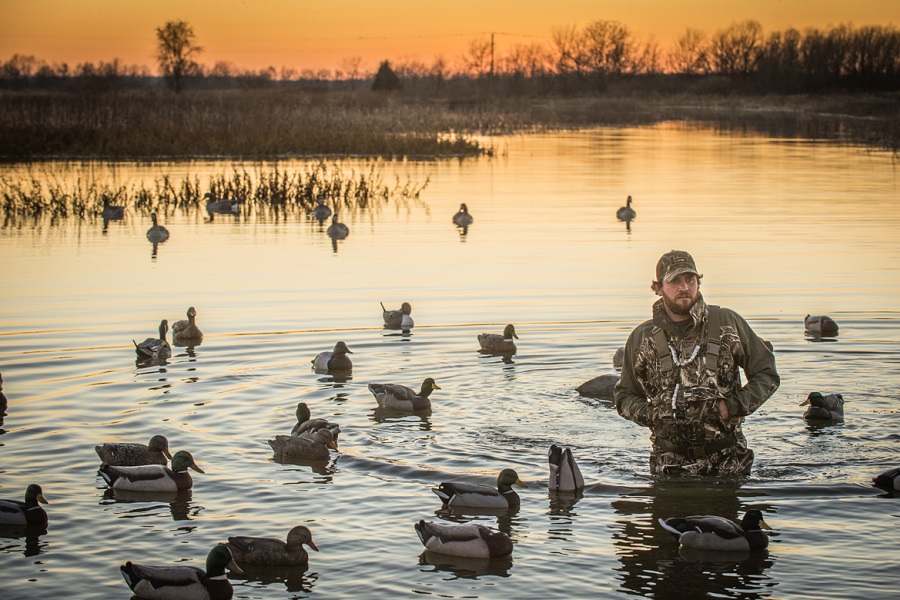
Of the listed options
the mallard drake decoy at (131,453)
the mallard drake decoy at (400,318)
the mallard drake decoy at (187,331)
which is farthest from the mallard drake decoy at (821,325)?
the mallard drake decoy at (131,453)

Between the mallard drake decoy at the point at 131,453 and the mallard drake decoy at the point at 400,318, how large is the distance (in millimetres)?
6772

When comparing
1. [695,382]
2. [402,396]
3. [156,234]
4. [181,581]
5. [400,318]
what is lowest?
[181,581]

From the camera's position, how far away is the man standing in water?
9.27 m

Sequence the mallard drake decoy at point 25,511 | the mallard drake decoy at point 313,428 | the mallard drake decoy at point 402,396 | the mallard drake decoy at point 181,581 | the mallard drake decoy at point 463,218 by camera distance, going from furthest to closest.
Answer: the mallard drake decoy at point 463,218 < the mallard drake decoy at point 402,396 < the mallard drake decoy at point 313,428 < the mallard drake decoy at point 25,511 < the mallard drake decoy at point 181,581

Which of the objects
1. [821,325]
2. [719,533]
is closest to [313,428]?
[719,533]

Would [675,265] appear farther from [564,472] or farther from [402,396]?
[402,396]

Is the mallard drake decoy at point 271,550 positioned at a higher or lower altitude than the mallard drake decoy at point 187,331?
lower

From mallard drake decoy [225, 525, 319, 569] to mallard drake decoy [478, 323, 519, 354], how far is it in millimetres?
7179

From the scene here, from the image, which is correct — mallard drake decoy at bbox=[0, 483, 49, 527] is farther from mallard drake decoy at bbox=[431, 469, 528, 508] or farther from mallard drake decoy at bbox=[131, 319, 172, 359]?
mallard drake decoy at bbox=[131, 319, 172, 359]

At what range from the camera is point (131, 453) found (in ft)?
36.5

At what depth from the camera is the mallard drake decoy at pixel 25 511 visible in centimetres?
966

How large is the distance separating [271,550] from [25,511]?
220 cm

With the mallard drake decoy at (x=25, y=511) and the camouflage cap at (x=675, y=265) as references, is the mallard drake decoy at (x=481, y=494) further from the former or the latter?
the mallard drake decoy at (x=25, y=511)

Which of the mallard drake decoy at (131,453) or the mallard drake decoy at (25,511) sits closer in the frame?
the mallard drake decoy at (25,511)
